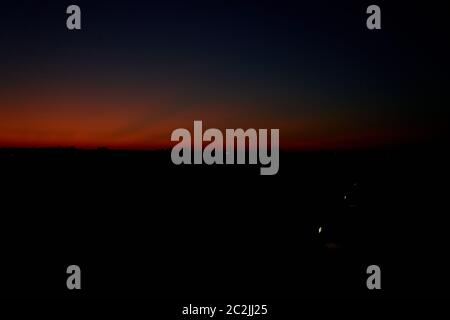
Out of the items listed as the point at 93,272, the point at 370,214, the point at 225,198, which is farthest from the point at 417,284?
the point at 225,198

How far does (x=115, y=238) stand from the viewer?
13.9m

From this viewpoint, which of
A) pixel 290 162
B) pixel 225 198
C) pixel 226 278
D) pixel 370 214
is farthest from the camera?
pixel 290 162

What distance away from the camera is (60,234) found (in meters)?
14.6

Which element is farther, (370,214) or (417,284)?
(370,214)

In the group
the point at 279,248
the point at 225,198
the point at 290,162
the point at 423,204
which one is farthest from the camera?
the point at 290,162

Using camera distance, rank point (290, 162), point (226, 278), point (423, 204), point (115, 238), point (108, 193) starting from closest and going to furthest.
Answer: point (226, 278)
point (115, 238)
point (423, 204)
point (108, 193)
point (290, 162)
